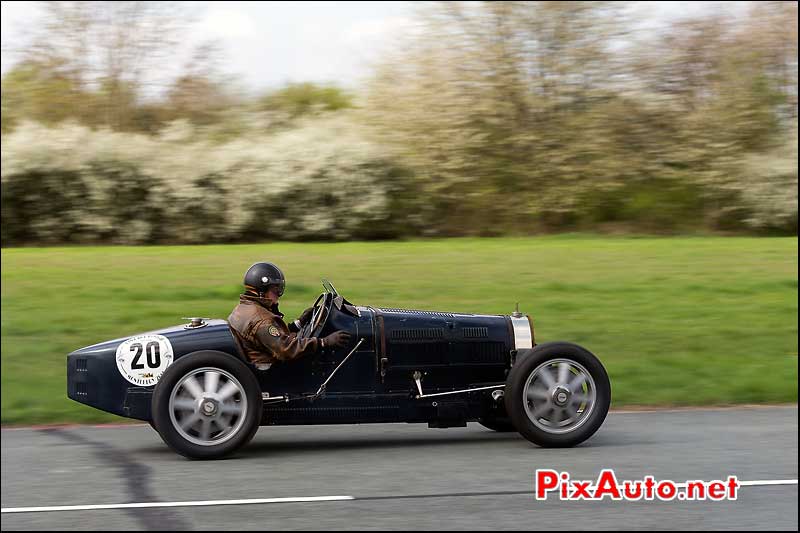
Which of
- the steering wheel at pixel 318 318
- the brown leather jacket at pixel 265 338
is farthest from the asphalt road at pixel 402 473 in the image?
the steering wheel at pixel 318 318

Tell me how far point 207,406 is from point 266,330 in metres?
0.66

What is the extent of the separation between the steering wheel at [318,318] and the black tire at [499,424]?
147 centimetres

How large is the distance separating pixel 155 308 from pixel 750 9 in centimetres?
1936

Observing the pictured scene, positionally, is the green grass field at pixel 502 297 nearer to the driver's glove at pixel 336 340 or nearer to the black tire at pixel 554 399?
the black tire at pixel 554 399

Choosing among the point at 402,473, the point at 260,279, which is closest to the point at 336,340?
the point at 260,279

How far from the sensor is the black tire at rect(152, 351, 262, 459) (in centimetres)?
779

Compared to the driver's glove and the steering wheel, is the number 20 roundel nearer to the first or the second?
the steering wheel

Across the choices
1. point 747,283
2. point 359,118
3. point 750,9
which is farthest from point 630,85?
point 747,283

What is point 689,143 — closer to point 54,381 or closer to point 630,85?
point 630,85

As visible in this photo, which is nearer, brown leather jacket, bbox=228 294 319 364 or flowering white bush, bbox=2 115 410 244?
brown leather jacket, bbox=228 294 319 364

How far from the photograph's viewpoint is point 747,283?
16938 millimetres

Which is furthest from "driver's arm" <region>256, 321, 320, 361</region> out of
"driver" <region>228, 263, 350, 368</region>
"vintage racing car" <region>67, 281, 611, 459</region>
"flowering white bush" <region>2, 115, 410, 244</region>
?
"flowering white bush" <region>2, 115, 410, 244</region>

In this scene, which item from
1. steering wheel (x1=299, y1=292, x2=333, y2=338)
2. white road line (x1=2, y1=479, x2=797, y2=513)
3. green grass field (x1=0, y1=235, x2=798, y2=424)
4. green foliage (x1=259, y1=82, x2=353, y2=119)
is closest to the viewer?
white road line (x1=2, y1=479, x2=797, y2=513)

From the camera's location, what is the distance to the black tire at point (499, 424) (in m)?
8.83
